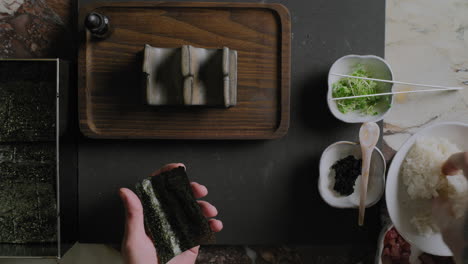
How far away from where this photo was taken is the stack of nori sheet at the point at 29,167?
1569 mm

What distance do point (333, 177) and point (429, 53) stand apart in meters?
0.71

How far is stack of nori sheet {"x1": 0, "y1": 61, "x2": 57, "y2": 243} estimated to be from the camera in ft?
5.15

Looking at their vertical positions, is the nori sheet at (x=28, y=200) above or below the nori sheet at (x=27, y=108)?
below

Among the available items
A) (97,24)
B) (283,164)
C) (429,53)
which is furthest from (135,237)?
(429,53)

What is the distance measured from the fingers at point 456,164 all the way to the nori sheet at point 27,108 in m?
1.53

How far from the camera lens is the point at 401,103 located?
1.72 metres

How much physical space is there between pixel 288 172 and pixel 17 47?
1.30 m

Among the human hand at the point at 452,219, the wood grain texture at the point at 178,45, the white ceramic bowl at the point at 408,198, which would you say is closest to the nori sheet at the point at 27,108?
the wood grain texture at the point at 178,45

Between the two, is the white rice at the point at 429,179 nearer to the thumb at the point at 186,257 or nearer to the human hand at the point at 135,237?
the thumb at the point at 186,257

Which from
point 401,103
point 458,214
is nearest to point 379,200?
point 458,214

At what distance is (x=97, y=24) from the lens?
57.7 inches

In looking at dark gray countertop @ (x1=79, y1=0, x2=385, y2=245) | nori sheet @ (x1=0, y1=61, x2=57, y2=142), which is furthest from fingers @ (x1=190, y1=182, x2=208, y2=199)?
nori sheet @ (x1=0, y1=61, x2=57, y2=142)

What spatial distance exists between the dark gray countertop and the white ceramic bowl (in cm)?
20

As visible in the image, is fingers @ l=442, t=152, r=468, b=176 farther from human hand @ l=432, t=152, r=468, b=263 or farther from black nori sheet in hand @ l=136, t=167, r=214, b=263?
black nori sheet in hand @ l=136, t=167, r=214, b=263
